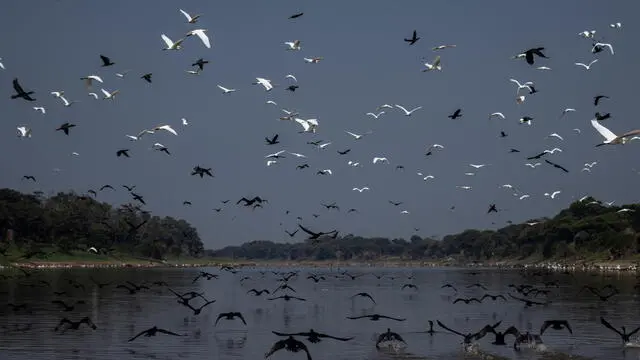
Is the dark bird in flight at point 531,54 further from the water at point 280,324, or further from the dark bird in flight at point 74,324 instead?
the dark bird in flight at point 74,324

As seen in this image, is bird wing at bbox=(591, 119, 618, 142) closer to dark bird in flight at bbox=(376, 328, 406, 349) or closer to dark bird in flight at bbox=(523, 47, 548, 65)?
dark bird in flight at bbox=(523, 47, 548, 65)

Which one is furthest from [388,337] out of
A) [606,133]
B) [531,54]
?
[606,133]

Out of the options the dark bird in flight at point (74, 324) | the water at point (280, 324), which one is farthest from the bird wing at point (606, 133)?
the dark bird in flight at point (74, 324)

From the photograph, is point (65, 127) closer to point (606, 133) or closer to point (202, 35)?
point (202, 35)

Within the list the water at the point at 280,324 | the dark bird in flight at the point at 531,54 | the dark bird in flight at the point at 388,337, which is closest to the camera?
the dark bird in flight at the point at 531,54

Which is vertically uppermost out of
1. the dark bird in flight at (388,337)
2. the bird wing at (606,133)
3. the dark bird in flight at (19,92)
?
the dark bird in flight at (19,92)

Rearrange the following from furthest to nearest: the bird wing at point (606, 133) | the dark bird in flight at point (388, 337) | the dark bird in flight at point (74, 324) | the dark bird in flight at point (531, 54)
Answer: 1. the dark bird in flight at point (74, 324)
2. the dark bird in flight at point (388, 337)
3. the dark bird in flight at point (531, 54)
4. the bird wing at point (606, 133)

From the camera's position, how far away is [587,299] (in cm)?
6794

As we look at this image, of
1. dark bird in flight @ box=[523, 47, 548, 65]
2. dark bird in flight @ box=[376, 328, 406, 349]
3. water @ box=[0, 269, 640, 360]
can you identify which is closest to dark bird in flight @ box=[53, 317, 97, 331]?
water @ box=[0, 269, 640, 360]

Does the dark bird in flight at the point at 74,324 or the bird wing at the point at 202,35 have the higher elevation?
the bird wing at the point at 202,35

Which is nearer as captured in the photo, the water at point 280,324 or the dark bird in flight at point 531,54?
the dark bird in flight at point 531,54

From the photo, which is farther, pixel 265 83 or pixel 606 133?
pixel 265 83

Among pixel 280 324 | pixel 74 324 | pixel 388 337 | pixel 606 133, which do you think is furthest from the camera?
pixel 280 324

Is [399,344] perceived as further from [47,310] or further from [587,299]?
[587,299]
